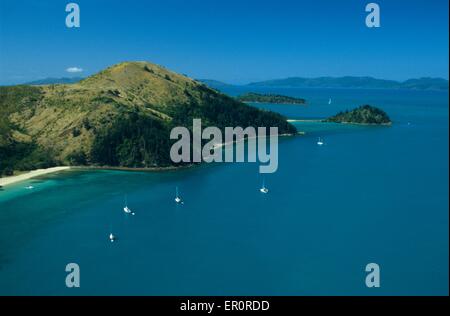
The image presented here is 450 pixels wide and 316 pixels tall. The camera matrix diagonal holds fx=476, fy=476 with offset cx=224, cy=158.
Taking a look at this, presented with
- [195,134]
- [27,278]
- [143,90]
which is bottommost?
[27,278]

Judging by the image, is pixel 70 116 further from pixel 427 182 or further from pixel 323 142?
pixel 427 182

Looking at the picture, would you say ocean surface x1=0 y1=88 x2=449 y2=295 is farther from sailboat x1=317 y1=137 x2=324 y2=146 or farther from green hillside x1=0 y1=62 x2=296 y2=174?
sailboat x1=317 y1=137 x2=324 y2=146

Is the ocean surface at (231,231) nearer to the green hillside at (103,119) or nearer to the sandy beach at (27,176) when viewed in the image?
the sandy beach at (27,176)

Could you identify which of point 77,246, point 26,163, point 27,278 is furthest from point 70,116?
point 27,278

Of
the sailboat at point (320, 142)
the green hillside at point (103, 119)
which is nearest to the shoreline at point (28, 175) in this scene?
the green hillside at point (103, 119)

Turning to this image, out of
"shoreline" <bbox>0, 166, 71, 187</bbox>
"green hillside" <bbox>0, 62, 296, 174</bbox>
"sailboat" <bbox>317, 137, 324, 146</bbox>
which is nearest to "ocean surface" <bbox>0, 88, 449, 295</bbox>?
"shoreline" <bbox>0, 166, 71, 187</bbox>

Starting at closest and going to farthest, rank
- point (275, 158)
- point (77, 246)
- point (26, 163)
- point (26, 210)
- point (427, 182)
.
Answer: point (77, 246), point (26, 210), point (427, 182), point (26, 163), point (275, 158)

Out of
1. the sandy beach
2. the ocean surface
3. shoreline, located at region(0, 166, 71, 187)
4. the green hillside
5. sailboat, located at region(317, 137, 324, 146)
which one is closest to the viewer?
the ocean surface

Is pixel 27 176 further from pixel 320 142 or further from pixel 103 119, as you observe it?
pixel 320 142
